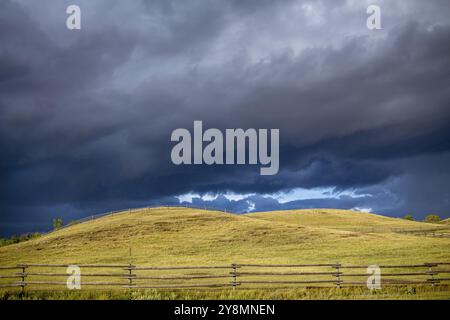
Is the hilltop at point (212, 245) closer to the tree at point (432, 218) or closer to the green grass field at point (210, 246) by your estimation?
the green grass field at point (210, 246)

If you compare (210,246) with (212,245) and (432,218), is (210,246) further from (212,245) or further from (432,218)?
(432,218)

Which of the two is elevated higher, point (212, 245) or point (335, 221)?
point (335, 221)

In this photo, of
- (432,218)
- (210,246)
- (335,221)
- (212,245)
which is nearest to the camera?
(210,246)

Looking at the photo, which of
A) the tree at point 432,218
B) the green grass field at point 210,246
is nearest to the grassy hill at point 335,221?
the green grass field at point 210,246

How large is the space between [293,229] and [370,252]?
1915 centimetres

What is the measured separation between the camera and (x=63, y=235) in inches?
2613

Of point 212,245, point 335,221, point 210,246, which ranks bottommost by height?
point 210,246

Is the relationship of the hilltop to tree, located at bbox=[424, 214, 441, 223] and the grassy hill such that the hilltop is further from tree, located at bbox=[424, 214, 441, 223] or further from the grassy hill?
tree, located at bbox=[424, 214, 441, 223]

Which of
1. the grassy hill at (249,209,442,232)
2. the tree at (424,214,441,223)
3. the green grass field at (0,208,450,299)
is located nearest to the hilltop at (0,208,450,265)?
the green grass field at (0,208,450,299)

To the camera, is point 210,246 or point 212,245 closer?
point 210,246

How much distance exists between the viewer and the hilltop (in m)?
47.1

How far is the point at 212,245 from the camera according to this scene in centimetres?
5659

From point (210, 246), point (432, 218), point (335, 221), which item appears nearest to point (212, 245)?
point (210, 246)

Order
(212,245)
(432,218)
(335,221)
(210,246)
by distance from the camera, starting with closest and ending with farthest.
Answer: (210,246) → (212,245) → (335,221) → (432,218)
